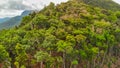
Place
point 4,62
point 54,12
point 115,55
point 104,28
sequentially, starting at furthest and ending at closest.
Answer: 1. point 54,12
2. point 115,55
3. point 104,28
4. point 4,62

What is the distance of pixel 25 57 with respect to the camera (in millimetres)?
82938

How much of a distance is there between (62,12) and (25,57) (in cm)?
4414

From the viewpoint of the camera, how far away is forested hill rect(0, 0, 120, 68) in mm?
83938

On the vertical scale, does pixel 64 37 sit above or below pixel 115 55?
above

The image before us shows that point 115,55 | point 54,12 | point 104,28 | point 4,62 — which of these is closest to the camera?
point 4,62

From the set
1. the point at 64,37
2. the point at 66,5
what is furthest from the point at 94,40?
the point at 66,5

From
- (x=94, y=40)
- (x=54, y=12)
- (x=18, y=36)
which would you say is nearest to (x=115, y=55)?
(x=94, y=40)

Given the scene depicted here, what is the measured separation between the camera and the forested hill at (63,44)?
275 ft

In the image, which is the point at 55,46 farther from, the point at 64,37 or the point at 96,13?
the point at 96,13

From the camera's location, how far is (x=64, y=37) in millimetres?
94375

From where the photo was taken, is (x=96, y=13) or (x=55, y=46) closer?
(x=55, y=46)

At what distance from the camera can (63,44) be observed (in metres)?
83.5

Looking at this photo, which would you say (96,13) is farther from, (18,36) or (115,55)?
(18,36)

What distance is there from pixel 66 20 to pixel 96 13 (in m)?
20.6
